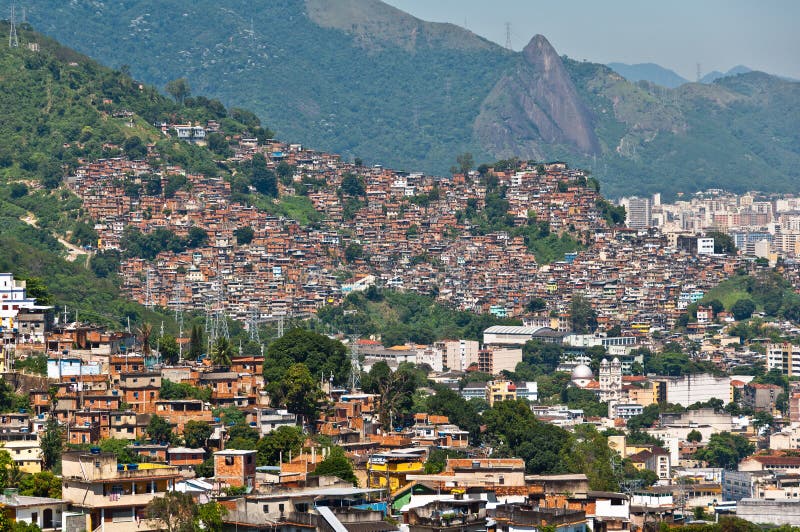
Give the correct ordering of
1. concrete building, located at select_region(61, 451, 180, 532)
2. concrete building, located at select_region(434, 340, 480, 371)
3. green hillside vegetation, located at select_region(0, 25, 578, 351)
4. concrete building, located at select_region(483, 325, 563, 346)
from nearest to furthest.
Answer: concrete building, located at select_region(61, 451, 180, 532) < concrete building, located at select_region(434, 340, 480, 371) < green hillside vegetation, located at select_region(0, 25, 578, 351) < concrete building, located at select_region(483, 325, 563, 346)

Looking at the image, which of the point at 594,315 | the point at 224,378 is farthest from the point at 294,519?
the point at 594,315

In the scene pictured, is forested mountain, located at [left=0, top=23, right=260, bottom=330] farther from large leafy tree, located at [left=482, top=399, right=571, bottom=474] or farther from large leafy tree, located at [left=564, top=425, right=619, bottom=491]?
large leafy tree, located at [left=482, top=399, right=571, bottom=474]

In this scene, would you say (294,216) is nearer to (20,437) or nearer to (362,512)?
(20,437)

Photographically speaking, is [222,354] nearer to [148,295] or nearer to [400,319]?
[148,295]

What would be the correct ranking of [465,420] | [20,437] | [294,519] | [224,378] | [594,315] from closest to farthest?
[294,519], [20,437], [224,378], [465,420], [594,315]

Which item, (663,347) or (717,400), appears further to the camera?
(663,347)

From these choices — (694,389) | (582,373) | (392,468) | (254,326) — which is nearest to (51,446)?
(392,468)

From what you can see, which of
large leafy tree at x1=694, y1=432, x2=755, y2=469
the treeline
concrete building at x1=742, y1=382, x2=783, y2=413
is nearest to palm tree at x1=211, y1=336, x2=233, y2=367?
large leafy tree at x1=694, y1=432, x2=755, y2=469

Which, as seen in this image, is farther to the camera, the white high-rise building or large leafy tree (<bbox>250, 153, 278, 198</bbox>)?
large leafy tree (<bbox>250, 153, 278, 198</bbox>)
